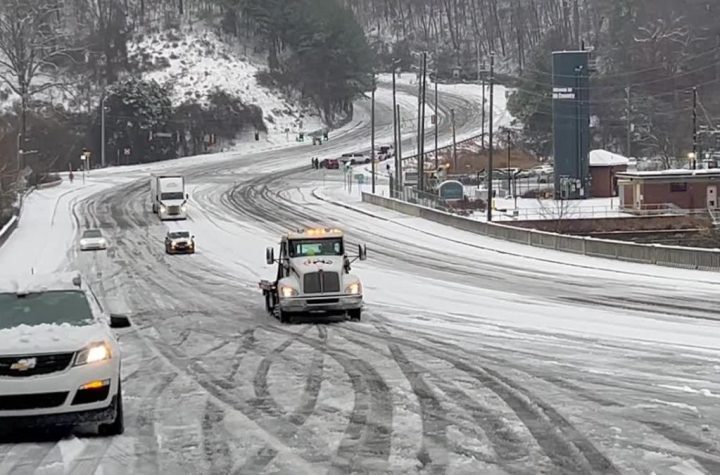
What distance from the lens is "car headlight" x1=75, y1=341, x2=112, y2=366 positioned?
11750 mm

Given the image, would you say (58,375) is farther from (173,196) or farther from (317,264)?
(173,196)

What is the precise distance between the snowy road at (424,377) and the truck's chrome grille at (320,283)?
1036 millimetres

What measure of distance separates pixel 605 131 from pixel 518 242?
85964 mm

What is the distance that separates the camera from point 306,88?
151 metres

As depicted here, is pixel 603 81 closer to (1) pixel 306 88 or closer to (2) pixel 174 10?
(1) pixel 306 88

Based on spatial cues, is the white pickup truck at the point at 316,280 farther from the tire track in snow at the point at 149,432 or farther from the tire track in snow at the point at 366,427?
the tire track in snow at the point at 149,432

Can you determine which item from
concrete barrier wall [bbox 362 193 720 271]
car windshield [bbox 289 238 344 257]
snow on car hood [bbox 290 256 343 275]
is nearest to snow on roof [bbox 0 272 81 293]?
snow on car hood [bbox 290 256 343 275]

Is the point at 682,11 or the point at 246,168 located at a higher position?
the point at 682,11

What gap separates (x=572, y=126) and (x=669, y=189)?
13.1 metres

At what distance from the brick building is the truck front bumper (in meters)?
54.9

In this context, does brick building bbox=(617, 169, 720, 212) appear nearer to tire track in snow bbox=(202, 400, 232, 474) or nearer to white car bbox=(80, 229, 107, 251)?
white car bbox=(80, 229, 107, 251)

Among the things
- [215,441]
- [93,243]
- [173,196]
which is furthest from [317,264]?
[173,196]

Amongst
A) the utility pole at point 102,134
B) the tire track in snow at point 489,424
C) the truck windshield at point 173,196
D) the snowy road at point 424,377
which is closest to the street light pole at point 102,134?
the utility pole at point 102,134

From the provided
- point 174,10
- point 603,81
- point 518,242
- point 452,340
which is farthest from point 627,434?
point 174,10
